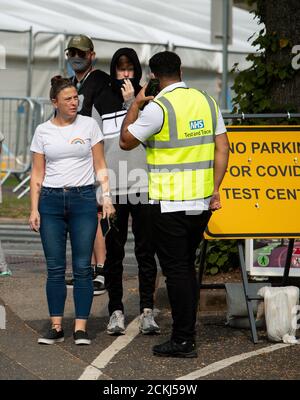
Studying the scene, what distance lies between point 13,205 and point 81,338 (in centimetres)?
1020

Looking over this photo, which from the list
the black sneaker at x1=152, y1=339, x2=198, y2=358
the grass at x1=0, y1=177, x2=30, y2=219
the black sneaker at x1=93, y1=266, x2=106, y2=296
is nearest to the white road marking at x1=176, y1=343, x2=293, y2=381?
the black sneaker at x1=152, y1=339, x2=198, y2=358

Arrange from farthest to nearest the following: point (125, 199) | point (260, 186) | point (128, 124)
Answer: point (260, 186) → point (125, 199) → point (128, 124)

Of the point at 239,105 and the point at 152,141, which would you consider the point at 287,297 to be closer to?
the point at 152,141

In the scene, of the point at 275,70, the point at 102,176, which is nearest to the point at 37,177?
the point at 102,176

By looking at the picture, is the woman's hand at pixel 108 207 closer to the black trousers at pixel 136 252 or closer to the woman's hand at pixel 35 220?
the black trousers at pixel 136 252

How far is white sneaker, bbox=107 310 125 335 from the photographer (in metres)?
8.52

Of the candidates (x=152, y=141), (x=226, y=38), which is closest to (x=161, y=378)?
(x=152, y=141)

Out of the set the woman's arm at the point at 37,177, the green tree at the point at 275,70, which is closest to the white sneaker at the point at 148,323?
the woman's arm at the point at 37,177

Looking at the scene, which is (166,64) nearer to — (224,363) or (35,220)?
(35,220)

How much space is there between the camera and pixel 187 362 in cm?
765

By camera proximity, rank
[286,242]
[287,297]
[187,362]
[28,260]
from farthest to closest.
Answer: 1. [28,260]
2. [286,242]
3. [287,297]
4. [187,362]

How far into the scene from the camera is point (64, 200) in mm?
8227

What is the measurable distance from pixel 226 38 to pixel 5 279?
921cm

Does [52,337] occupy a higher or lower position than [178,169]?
lower
